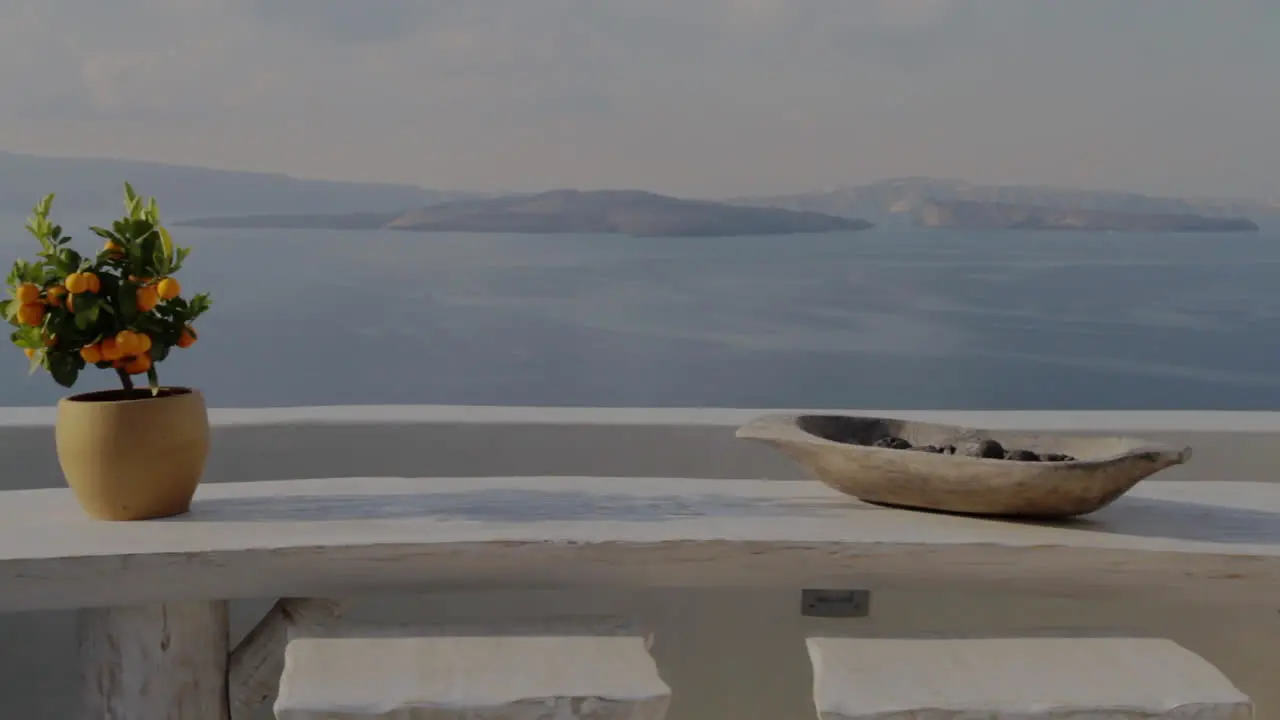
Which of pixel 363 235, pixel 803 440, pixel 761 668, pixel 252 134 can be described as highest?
pixel 252 134

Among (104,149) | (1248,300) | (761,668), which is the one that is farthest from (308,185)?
(761,668)

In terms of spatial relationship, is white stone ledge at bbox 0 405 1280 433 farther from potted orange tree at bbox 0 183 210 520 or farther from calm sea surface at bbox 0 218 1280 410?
calm sea surface at bbox 0 218 1280 410

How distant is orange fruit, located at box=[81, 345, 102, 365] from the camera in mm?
1309

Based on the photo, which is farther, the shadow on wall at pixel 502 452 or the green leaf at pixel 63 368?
the shadow on wall at pixel 502 452

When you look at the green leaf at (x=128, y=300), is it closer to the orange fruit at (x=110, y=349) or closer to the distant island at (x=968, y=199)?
the orange fruit at (x=110, y=349)

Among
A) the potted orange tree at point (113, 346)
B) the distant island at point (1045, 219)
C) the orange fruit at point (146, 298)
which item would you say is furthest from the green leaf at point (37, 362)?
the distant island at point (1045, 219)

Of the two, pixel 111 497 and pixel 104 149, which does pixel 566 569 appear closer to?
pixel 111 497

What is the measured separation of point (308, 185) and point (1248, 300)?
1139 centimetres

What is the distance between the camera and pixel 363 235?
17.3 metres

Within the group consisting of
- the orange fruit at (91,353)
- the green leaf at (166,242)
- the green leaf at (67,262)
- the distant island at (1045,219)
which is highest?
the distant island at (1045,219)

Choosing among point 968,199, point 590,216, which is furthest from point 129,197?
point 590,216

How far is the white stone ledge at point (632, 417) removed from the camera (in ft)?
6.15

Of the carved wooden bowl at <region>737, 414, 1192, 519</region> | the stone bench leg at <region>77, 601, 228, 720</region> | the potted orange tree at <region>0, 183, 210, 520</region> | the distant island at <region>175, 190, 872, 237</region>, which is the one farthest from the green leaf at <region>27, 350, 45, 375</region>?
the distant island at <region>175, 190, 872, 237</region>

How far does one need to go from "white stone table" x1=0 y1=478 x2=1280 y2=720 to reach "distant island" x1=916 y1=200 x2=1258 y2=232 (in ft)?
30.8
